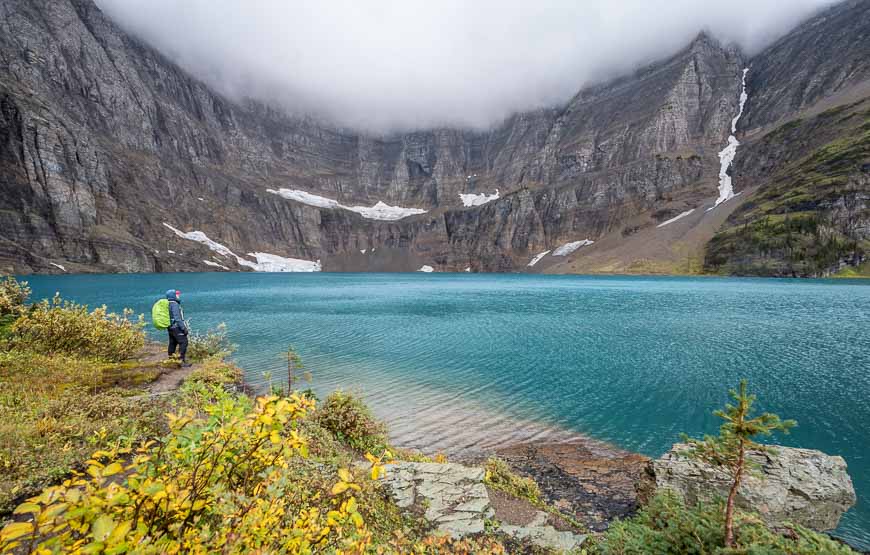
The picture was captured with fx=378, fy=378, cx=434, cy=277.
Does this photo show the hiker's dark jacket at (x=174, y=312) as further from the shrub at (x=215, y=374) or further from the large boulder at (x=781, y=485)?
the large boulder at (x=781, y=485)

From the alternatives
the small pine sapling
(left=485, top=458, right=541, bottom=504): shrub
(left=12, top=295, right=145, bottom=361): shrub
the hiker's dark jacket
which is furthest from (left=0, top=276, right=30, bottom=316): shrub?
the small pine sapling

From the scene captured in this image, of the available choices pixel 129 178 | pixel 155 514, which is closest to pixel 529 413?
pixel 155 514

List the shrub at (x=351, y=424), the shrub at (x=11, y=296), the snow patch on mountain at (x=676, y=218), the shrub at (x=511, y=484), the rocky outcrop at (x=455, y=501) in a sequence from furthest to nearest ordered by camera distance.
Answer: the snow patch on mountain at (x=676, y=218) < the shrub at (x=11, y=296) < the shrub at (x=351, y=424) < the shrub at (x=511, y=484) < the rocky outcrop at (x=455, y=501)

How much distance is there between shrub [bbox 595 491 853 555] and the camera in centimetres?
538

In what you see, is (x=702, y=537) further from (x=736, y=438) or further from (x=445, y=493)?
(x=445, y=493)

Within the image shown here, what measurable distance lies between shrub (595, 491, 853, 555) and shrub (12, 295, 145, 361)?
780 inches

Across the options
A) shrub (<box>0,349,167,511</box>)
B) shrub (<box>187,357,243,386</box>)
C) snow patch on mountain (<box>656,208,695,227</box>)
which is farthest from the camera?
snow patch on mountain (<box>656,208,695,227</box>)

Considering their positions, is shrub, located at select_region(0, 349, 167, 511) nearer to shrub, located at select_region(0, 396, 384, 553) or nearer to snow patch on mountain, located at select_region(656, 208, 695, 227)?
shrub, located at select_region(0, 396, 384, 553)

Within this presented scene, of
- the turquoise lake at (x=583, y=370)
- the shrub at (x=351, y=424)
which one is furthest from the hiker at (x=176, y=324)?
the shrub at (x=351, y=424)

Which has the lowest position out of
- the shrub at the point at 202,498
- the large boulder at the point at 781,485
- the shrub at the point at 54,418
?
the large boulder at the point at 781,485

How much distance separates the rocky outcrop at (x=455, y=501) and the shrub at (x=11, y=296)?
20.4 metres

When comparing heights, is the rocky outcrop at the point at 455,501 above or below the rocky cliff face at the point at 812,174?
below

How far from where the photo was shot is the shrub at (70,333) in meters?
15.1

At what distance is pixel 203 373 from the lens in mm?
14789
